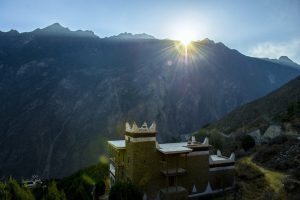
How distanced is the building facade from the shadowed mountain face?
62734 millimetres

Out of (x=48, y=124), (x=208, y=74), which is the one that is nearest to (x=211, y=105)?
(x=208, y=74)

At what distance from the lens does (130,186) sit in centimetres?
2095

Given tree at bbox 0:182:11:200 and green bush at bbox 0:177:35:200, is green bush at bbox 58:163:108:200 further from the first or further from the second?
tree at bbox 0:182:11:200

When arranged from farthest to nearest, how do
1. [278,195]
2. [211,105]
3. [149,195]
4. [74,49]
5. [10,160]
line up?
[74,49] → [211,105] → [10,160] → [149,195] → [278,195]

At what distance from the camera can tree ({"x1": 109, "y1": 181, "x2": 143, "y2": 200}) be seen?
20.5 meters

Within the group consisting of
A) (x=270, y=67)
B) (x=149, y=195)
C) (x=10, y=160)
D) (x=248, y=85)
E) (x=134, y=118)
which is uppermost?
(x=270, y=67)

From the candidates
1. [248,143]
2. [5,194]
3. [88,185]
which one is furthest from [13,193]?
[248,143]

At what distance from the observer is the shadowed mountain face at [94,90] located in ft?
295

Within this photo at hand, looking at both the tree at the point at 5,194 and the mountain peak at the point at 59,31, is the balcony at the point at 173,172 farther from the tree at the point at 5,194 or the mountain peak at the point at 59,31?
the mountain peak at the point at 59,31

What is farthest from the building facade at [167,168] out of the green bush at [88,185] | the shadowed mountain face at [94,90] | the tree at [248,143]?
the shadowed mountain face at [94,90]

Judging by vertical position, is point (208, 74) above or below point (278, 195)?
above

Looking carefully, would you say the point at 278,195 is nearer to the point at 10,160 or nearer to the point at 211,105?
the point at 10,160

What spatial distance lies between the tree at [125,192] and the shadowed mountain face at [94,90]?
65.0 m

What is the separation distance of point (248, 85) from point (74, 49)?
303 feet
